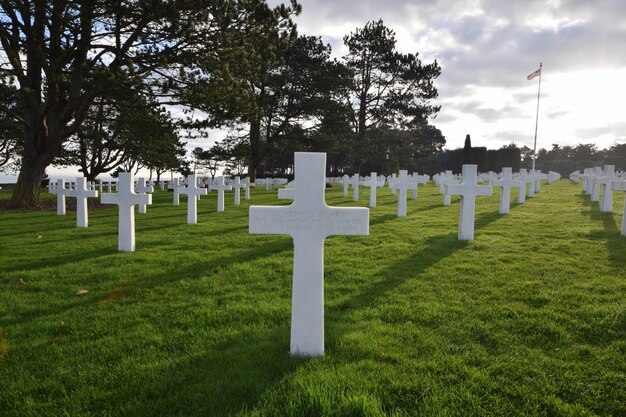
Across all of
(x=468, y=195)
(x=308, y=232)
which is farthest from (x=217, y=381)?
(x=468, y=195)

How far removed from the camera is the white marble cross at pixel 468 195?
7.06 meters

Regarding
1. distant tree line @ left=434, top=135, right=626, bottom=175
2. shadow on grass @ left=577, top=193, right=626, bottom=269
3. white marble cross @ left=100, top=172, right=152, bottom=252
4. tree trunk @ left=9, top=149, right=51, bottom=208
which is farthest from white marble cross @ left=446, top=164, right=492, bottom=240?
distant tree line @ left=434, top=135, right=626, bottom=175

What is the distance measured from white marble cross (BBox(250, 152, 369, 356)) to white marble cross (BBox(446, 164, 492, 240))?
15.9 feet

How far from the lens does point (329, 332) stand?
3.16m

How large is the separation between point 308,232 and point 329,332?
924mm

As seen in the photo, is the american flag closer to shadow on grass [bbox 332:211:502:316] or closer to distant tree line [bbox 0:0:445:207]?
distant tree line [bbox 0:0:445:207]

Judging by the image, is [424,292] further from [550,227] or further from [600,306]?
[550,227]

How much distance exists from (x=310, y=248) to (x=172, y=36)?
9.71 m

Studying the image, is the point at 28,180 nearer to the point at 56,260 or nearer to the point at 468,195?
the point at 56,260

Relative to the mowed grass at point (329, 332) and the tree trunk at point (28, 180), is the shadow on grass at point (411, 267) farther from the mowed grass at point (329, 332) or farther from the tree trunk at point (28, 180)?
the tree trunk at point (28, 180)

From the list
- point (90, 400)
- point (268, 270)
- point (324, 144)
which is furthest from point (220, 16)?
point (324, 144)

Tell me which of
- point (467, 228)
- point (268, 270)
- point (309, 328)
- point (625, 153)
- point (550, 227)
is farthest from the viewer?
point (625, 153)

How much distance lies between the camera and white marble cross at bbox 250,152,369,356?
2793mm

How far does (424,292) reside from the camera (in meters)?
4.23
